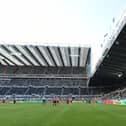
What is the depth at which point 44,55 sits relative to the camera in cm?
7169

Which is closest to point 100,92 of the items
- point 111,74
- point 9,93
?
point 111,74

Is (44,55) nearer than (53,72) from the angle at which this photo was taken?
Yes

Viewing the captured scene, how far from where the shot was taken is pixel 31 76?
90.3 meters

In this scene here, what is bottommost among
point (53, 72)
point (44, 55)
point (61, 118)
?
point (61, 118)

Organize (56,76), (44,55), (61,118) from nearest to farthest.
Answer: (61,118), (44,55), (56,76)

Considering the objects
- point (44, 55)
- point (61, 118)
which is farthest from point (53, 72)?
point (61, 118)

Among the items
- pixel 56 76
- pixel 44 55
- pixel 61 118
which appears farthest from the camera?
pixel 56 76

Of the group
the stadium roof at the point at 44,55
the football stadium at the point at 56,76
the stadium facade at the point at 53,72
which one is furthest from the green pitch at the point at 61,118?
the stadium roof at the point at 44,55

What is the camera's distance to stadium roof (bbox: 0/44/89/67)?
63.5 metres

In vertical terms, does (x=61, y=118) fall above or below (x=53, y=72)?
below

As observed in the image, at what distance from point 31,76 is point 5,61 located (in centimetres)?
1026

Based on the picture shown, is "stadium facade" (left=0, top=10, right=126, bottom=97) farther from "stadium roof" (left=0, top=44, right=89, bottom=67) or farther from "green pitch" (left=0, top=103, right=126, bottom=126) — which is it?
"green pitch" (left=0, top=103, right=126, bottom=126)

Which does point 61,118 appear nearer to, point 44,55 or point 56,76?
point 44,55

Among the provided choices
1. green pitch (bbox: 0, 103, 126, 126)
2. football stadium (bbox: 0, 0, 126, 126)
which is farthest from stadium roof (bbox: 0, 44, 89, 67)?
green pitch (bbox: 0, 103, 126, 126)
